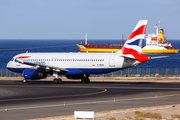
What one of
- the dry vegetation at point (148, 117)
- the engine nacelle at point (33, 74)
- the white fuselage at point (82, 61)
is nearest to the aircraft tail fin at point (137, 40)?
the white fuselage at point (82, 61)

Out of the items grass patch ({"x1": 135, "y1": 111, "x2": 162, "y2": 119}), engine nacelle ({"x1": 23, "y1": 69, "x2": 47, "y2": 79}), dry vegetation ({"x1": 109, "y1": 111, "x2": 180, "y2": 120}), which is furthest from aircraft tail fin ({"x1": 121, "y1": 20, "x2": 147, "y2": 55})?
dry vegetation ({"x1": 109, "y1": 111, "x2": 180, "y2": 120})

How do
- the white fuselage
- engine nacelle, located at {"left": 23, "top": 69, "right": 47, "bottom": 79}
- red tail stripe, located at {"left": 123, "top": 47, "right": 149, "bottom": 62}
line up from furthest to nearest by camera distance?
engine nacelle, located at {"left": 23, "top": 69, "right": 47, "bottom": 79}
the white fuselage
red tail stripe, located at {"left": 123, "top": 47, "right": 149, "bottom": 62}

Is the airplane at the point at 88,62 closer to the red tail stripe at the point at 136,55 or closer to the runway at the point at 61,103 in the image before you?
the red tail stripe at the point at 136,55

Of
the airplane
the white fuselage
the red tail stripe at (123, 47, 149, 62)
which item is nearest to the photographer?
the red tail stripe at (123, 47, 149, 62)

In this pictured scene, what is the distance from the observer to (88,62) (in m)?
45.5

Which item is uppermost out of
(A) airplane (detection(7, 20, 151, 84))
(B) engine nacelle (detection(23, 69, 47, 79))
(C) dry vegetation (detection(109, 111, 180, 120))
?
(A) airplane (detection(7, 20, 151, 84))

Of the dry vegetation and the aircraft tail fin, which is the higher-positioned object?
the aircraft tail fin

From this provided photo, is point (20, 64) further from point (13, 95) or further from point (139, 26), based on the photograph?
point (139, 26)

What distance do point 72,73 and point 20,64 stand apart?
900cm

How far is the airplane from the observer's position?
1743 inches

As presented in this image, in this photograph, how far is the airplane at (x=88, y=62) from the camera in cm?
4428

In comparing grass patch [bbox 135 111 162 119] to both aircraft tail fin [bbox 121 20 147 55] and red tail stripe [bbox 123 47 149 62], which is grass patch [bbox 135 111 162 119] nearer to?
red tail stripe [bbox 123 47 149 62]

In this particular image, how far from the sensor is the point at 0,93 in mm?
34594

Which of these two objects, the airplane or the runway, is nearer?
the runway
